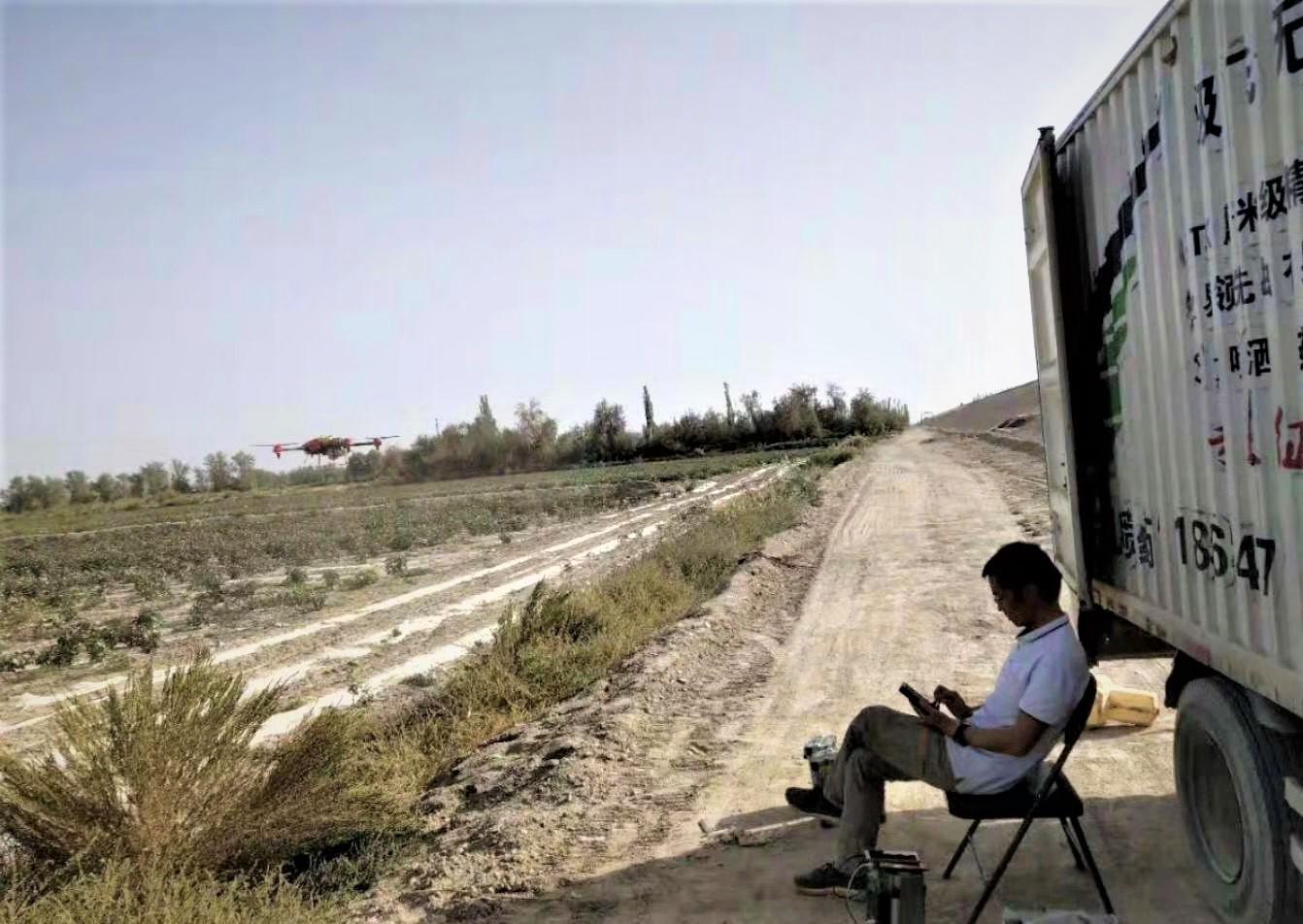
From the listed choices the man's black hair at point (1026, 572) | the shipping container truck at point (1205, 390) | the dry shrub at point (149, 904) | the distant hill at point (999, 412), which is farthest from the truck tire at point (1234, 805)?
the distant hill at point (999, 412)

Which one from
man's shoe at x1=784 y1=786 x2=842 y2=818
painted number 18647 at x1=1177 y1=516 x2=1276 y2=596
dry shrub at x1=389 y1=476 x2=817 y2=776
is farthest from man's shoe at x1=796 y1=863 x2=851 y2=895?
dry shrub at x1=389 y1=476 x2=817 y2=776

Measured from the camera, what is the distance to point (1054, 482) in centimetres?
612

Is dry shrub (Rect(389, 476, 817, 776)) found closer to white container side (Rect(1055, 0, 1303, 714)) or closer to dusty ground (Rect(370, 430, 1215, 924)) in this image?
dusty ground (Rect(370, 430, 1215, 924))

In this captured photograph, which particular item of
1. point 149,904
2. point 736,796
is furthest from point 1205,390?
point 149,904

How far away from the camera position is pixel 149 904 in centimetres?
379

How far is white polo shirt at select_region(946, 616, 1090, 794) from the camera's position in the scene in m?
3.59

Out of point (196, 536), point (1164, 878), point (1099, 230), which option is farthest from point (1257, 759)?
point (196, 536)

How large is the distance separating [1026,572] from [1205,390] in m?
0.91

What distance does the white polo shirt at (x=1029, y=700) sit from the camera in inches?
141

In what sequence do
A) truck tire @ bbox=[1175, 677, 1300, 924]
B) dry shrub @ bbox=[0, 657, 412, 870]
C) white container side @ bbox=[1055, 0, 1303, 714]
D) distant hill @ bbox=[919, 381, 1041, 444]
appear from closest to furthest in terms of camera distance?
1. white container side @ bbox=[1055, 0, 1303, 714]
2. truck tire @ bbox=[1175, 677, 1300, 924]
3. dry shrub @ bbox=[0, 657, 412, 870]
4. distant hill @ bbox=[919, 381, 1041, 444]

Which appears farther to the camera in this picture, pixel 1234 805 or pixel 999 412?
pixel 999 412

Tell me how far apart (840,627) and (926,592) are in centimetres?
189

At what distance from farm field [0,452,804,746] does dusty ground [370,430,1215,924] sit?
2.51 meters

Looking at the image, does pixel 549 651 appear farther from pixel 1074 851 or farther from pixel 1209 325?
pixel 1209 325
